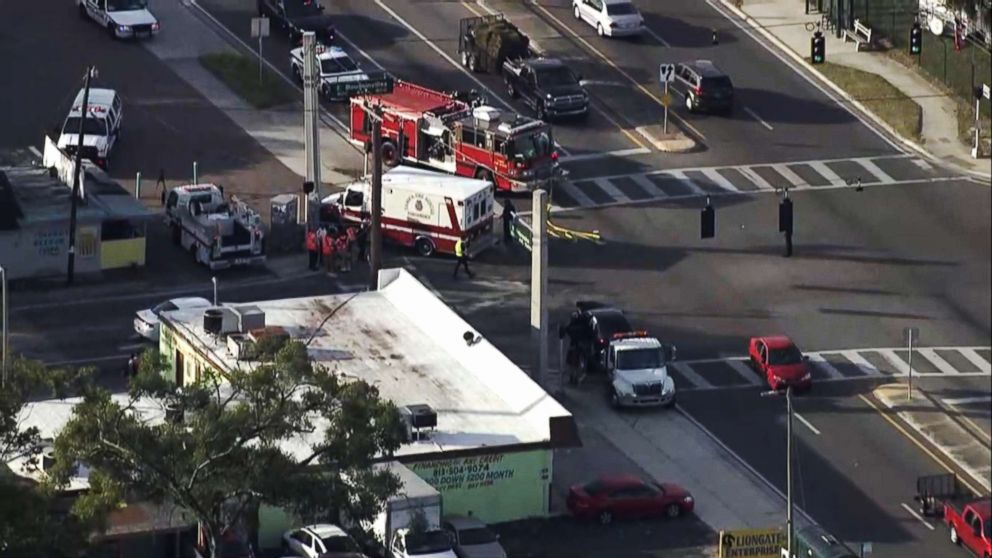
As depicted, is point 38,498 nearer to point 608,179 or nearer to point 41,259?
point 41,259

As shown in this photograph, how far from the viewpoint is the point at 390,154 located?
82.4m

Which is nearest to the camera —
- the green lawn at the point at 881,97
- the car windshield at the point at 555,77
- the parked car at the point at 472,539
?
the parked car at the point at 472,539

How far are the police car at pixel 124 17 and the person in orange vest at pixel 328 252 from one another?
21634mm

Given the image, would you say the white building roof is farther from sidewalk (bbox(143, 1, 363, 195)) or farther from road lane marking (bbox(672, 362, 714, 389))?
sidewalk (bbox(143, 1, 363, 195))

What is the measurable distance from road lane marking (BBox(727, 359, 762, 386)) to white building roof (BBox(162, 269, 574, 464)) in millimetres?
8499

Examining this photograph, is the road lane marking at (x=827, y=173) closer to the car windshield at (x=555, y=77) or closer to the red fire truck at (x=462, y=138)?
the red fire truck at (x=462, y=138)

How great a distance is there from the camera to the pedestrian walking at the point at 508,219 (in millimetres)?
76500

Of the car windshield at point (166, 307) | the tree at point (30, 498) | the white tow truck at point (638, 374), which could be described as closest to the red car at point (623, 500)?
the white tow truck at point (638, 374)

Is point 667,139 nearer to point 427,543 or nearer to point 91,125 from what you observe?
point 91,125

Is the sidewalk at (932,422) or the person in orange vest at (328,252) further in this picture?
the person in orange vest at (328,252)

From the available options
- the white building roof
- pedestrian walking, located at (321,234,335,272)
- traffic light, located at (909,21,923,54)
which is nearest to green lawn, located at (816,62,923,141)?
traffic light, located at (909,21,923,54)

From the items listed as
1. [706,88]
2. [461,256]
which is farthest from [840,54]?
[461,256]

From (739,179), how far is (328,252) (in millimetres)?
16118

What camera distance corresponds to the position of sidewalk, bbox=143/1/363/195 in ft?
275
